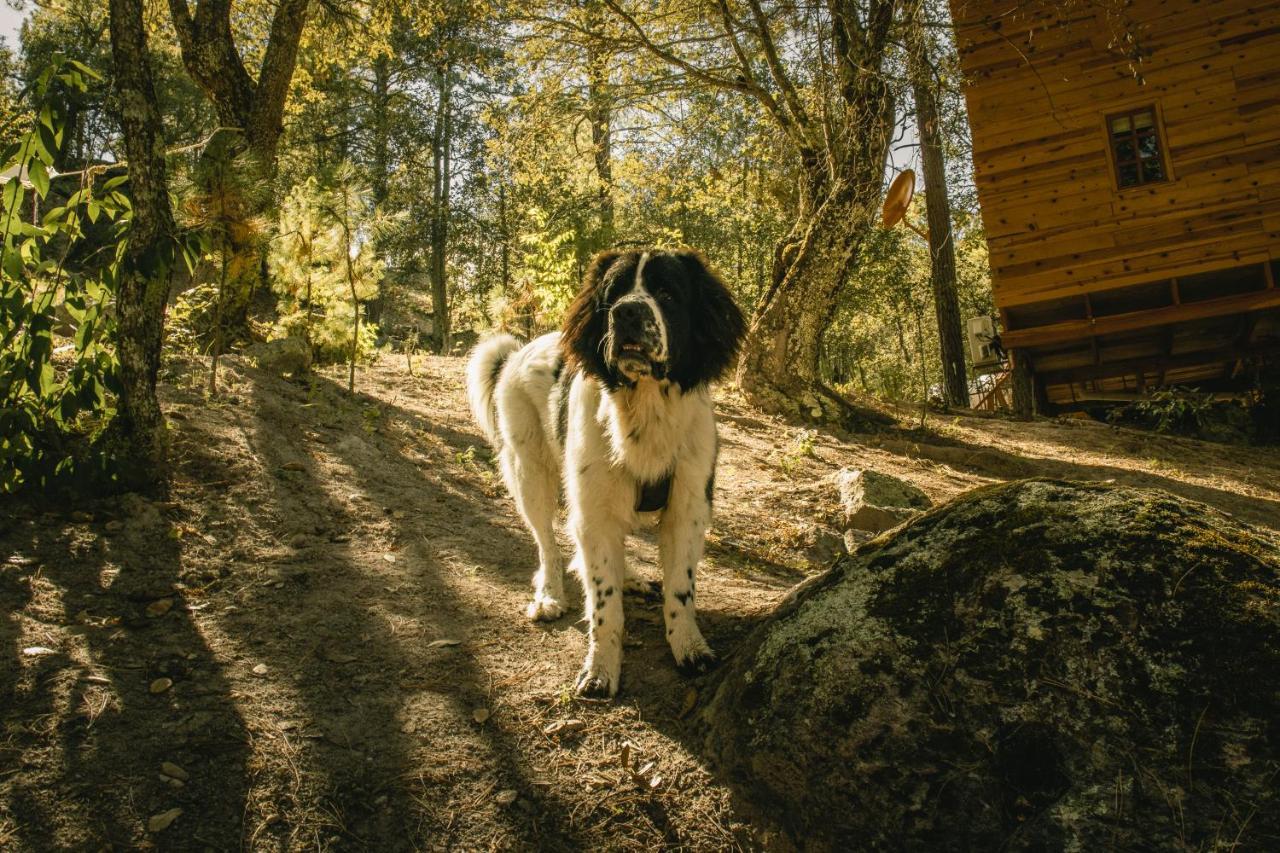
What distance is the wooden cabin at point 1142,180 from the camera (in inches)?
442

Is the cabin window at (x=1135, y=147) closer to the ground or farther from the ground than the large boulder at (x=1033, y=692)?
farther from the ground

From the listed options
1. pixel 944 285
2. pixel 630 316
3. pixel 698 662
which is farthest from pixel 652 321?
pixel 944 285

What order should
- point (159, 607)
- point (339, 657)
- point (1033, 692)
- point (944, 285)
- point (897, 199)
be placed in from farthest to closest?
point (944, 285) < point (897, 199) < point (159, 607) < point (339, 657) < point (1033, 692)

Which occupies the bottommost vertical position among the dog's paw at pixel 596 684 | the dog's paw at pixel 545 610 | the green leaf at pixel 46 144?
the dog's paw at pixel 596 684

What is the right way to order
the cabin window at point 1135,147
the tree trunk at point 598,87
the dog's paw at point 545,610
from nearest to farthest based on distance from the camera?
the dog's paw at point 545,610
the tree trunk at point 598,87
the cabin window at point 1135,147

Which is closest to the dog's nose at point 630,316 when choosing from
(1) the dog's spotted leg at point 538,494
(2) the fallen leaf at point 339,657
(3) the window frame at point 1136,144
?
(1) the dog's spotted leg at point 538,494

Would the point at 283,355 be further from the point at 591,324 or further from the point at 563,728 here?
the point at 563,728

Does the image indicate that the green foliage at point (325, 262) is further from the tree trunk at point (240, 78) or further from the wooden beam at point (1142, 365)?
the wooden beam at point (1142, 365)

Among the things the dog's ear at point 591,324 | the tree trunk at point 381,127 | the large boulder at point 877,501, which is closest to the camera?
the dog's ear at point 591,324

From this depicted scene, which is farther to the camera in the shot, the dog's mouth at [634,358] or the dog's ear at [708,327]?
the dog's ear at [708,327]

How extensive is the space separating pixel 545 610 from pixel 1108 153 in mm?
12155

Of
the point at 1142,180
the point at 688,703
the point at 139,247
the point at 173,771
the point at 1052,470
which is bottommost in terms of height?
the point at 1052,470

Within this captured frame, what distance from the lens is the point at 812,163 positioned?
9742 mm

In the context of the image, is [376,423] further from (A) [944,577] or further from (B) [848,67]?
(B) [848,67]
